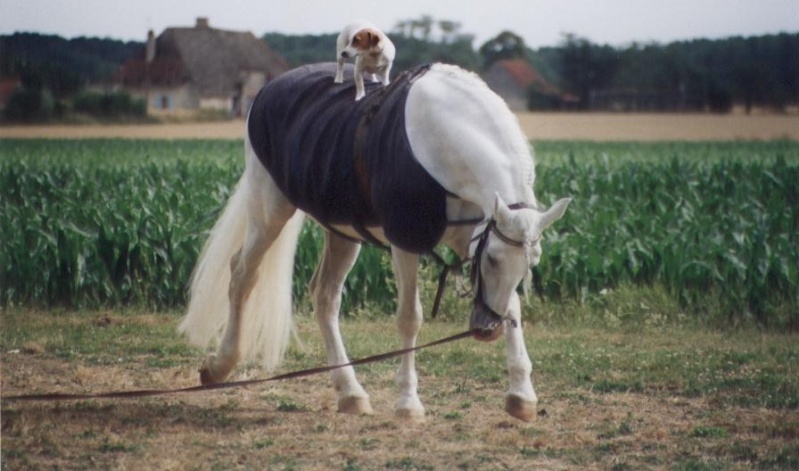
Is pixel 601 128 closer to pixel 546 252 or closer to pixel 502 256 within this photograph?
pixel 546 252

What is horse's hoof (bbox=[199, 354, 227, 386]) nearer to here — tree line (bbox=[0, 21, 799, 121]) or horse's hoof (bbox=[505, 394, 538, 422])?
horse's hoof (bbox=[505, 394, 538, 422])

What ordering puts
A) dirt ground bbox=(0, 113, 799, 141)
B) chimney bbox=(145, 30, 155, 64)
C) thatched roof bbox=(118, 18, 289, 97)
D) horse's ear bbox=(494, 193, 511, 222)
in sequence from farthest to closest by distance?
thatched roof bbox=(118, 18, 289, 97)
chimney bbox=(145, 30, 155, 64)
dirt ground bbox=(0, 113, 799, 141)
horse's ear bbox=(494, 193, 511, 222)

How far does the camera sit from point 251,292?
7863 mm

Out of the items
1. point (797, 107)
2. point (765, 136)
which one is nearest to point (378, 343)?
point (797, 107)

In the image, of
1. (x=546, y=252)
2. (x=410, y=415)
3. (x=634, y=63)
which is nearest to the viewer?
(x=410, y=415)

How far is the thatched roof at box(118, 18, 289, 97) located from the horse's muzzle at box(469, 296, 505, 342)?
622 inches

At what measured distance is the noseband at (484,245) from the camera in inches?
223

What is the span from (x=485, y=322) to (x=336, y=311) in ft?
6.45

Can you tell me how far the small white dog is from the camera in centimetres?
679

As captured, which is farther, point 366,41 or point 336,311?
point 336,311

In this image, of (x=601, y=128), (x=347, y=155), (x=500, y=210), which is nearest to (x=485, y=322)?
(x=500, y=210)

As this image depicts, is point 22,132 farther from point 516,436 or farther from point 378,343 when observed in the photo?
point 516,436

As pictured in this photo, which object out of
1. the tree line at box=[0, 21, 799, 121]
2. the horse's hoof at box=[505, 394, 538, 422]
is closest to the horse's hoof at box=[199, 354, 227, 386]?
the horse's hoof at box=[505, 394, 538, 422]

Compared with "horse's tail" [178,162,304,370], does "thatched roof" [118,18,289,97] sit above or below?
above
